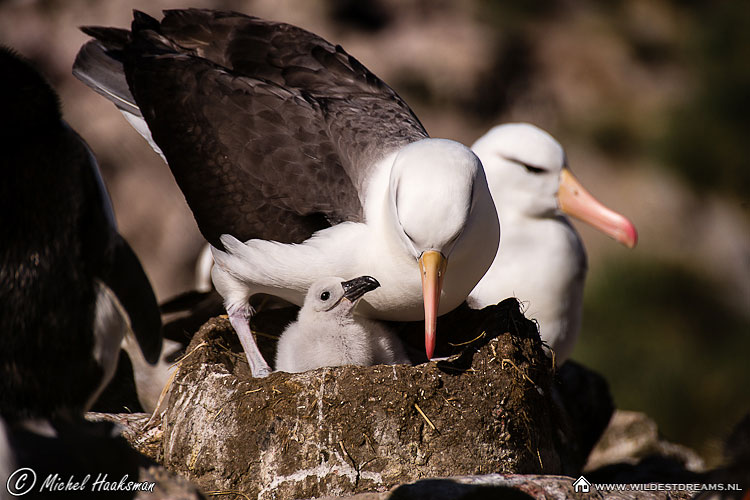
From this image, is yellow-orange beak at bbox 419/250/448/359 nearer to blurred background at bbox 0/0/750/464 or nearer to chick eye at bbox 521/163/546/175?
chick eye at bbox 521/163/546/175

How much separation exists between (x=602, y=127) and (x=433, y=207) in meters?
9.96

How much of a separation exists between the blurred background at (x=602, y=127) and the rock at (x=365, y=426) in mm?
6735

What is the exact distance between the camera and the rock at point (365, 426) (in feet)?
11.1

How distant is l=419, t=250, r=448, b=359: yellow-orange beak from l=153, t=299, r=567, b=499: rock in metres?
0.16

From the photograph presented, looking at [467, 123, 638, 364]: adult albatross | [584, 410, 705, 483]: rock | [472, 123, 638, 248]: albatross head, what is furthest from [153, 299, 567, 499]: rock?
[584, 410, 705, 483]: rock

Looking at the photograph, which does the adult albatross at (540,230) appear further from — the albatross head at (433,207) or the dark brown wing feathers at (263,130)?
the albatross head at (433,207)

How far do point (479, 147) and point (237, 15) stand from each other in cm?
167

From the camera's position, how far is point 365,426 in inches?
134

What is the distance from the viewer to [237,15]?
5066 millimetres

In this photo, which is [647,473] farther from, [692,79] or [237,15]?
[692,79]

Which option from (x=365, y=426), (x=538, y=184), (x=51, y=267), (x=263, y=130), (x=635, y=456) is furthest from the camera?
(x=635, y=456)

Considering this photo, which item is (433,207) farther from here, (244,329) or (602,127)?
(602,127)

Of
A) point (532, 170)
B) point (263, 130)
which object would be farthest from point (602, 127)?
point (263, 130)

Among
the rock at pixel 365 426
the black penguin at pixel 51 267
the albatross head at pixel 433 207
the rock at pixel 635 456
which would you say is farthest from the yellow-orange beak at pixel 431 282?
the rock at pixel 635 456
